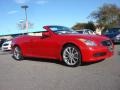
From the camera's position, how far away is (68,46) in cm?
893

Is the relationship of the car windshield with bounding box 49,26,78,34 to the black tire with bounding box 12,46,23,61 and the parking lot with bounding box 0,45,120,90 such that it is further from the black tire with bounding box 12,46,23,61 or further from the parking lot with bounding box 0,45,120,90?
the black tire with bounding box 12,46,23,61

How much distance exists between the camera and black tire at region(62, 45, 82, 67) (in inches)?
340

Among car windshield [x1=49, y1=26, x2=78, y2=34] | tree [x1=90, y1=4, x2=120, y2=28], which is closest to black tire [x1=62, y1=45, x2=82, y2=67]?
car windshield [x1=49, y1=26, x2=78, y2=34]

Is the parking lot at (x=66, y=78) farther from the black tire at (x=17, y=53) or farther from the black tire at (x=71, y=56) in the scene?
the black tire at (x=17, y=53)

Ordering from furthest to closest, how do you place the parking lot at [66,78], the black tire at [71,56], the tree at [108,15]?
the tree at [108,15], the black tire at [71,56], the parking lot at [66,78]

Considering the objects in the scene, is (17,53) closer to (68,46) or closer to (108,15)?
(68,46)

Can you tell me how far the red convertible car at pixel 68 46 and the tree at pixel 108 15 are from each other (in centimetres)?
5978

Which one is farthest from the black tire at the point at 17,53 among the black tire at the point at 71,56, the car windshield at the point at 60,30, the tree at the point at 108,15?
the tree at the point at 108,15

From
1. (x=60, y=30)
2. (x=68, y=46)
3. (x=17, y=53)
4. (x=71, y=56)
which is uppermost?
(x=60, y=30)

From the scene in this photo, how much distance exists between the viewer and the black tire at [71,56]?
8633 millimetres

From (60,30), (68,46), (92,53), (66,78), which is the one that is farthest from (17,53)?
(66,78)

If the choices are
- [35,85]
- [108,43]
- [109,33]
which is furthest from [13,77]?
[109,33]

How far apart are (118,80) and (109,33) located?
1438 cm

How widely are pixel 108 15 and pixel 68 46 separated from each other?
206 feet
